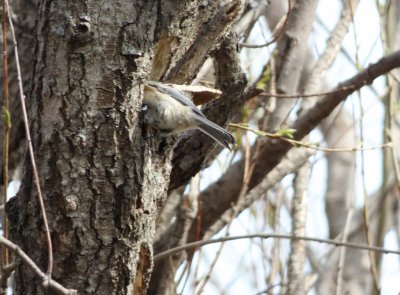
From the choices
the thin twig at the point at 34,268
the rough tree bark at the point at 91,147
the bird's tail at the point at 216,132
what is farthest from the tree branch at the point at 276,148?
the thin twig at the point at 34,268

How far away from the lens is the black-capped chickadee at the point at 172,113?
1838 mm

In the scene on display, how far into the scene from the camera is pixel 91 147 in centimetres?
167

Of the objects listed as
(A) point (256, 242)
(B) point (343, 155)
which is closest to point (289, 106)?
(A) point (256, 242)

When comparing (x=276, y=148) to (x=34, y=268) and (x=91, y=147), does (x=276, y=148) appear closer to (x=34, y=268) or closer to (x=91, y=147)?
(x=91, y=147)

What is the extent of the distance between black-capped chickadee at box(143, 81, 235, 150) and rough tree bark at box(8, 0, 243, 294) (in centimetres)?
7

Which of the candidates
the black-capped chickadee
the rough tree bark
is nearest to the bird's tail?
the black-capped chickadee

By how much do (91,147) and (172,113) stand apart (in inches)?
12.0

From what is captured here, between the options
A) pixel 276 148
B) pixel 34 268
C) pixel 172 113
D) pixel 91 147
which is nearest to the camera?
pixel 34 268

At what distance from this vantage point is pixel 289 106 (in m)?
3.39

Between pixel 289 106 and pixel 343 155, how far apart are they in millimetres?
2608

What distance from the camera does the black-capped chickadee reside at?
1.84m

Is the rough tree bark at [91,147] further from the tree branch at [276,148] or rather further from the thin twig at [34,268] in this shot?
the tree branch at [276,148]

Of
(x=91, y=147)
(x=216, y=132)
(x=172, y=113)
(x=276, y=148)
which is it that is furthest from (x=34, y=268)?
(x=276, y=148)

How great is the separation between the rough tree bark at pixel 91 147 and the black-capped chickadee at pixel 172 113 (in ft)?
0.23
